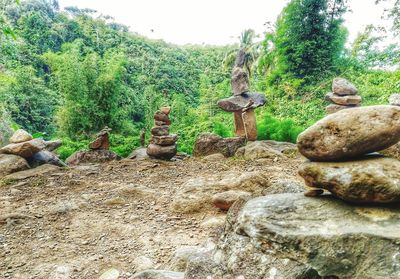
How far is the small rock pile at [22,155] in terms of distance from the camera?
7.61m

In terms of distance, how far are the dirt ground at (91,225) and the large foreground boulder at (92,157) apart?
228 cm

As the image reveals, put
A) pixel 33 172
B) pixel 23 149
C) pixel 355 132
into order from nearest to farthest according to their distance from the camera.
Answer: pixel 355 132 → pixel 33 172 → pixel 23 149

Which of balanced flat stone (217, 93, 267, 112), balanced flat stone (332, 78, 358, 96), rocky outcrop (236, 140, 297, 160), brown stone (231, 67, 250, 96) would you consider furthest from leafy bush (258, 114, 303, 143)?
balanced flat stone (332, 78, 358, 96)

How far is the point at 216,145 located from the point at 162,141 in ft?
5.50

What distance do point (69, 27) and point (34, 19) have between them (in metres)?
3.28

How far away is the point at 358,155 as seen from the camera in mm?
2350

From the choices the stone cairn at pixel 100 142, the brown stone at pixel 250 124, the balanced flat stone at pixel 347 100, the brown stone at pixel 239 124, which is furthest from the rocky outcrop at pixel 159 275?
the balanced flat stone at pixel 347 100

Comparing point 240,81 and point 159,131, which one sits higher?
point 240,81

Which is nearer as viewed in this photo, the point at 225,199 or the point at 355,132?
the point at 355,132

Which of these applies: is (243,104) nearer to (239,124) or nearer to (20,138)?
(239,124)

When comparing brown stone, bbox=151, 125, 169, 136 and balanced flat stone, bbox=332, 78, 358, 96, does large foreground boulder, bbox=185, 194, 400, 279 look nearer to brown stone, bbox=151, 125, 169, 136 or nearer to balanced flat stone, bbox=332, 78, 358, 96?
brown stone, bbox=151, 125, 169, 136

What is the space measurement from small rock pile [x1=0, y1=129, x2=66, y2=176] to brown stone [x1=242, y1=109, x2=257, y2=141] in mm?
5612

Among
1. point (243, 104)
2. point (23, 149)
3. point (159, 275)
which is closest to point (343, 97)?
point (243, 104)

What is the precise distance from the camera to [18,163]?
25.4ft
